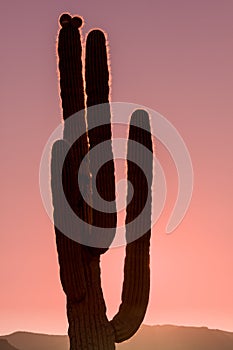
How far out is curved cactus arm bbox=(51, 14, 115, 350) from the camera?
48.5 feet

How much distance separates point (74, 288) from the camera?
49.1 feet

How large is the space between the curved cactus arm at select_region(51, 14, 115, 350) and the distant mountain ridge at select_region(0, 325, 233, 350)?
92294 millimetres

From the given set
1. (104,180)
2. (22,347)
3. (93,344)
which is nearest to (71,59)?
(104,180)

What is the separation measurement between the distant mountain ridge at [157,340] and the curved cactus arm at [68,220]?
9229 cm

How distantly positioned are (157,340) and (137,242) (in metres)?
115

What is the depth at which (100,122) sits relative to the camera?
15.4 metres

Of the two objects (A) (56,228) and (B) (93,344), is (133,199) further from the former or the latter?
(B) (93,344)

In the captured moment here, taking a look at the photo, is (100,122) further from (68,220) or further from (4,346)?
(4,346)

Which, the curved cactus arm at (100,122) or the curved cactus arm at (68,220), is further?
the curved cactus arm at (100,122)

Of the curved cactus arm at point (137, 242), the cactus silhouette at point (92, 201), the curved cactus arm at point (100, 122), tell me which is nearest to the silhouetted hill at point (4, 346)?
the curved cactus arm at point (137, 242)

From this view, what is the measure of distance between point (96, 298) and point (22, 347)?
104 meters

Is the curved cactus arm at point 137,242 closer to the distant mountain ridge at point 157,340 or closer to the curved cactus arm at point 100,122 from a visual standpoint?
the curved cactus arm at point 100,122

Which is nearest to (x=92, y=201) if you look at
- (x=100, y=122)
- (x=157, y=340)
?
(x=100, y=122)

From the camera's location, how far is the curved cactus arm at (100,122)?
15.1 m
